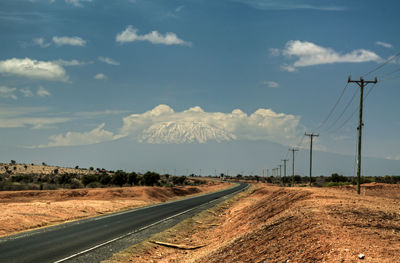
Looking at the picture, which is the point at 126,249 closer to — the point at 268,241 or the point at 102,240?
the point at 102,240

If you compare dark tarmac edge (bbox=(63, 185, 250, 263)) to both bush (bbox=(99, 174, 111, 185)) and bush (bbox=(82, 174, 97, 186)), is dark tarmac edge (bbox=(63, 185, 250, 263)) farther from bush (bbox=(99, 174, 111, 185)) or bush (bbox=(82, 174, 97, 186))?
bush (bbox=(99, 174, 111, 185))

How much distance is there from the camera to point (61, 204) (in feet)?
128

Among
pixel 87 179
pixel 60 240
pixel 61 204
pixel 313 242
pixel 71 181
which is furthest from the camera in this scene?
pixel 87 179

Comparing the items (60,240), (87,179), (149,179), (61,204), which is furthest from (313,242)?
(149,179)

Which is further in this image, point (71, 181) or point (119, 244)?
point (71, 181)

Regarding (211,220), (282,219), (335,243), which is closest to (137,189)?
(211,220)

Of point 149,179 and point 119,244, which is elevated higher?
point 119,244

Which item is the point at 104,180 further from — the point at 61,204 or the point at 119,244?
the point at 119,244

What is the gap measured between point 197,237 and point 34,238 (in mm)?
8895

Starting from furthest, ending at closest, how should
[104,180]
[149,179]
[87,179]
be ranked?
[149,179], [104,180], [87,179]

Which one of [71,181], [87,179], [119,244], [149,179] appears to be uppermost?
[119,244]

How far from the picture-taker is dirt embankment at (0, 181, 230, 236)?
26231 millimetres

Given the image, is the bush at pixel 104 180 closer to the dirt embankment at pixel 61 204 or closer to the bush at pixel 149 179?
the bush at pixel 149 179

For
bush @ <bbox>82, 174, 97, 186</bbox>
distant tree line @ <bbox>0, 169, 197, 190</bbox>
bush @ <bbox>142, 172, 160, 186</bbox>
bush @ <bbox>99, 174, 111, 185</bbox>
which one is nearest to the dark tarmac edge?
distant tree line @ <bbox>0, 169, 197, 190</bbox>
